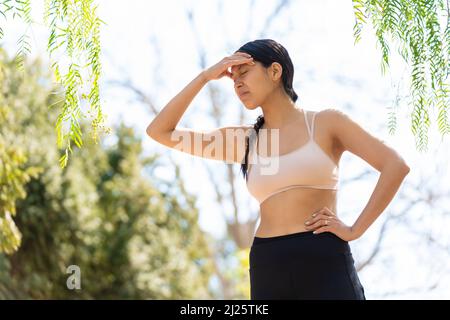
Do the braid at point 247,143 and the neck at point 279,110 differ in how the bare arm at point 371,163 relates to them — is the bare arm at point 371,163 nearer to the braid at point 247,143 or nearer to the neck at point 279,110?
the neck at point 279,110

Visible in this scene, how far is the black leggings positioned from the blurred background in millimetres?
8384

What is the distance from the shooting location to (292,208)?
224 centimetres

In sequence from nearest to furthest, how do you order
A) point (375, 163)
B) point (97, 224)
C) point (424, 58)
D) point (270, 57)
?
point (375, 163)
point (270, 57)
point (424, 58)
point (97, 224)

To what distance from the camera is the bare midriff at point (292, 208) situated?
2232 millimetres

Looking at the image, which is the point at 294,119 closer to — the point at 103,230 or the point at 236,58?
the point at 236,58

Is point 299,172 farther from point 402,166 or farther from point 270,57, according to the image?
point 270,57

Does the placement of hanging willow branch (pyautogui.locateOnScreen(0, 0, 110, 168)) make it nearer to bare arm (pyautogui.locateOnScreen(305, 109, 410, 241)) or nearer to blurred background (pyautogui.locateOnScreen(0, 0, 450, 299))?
bare arm (pyautogui.locateOnScreen(305, 109, 410, 241))

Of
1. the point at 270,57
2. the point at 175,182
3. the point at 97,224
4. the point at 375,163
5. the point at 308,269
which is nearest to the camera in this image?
the point at 308,269

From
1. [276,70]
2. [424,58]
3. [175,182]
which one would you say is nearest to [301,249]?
[276,70]

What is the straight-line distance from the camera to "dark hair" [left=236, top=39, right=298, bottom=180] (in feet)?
8.00

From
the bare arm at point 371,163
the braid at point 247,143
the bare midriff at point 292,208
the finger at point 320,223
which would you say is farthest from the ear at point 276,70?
the finger at point 320,223

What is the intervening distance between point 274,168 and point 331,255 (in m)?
0.32

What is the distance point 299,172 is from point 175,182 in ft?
44.4
